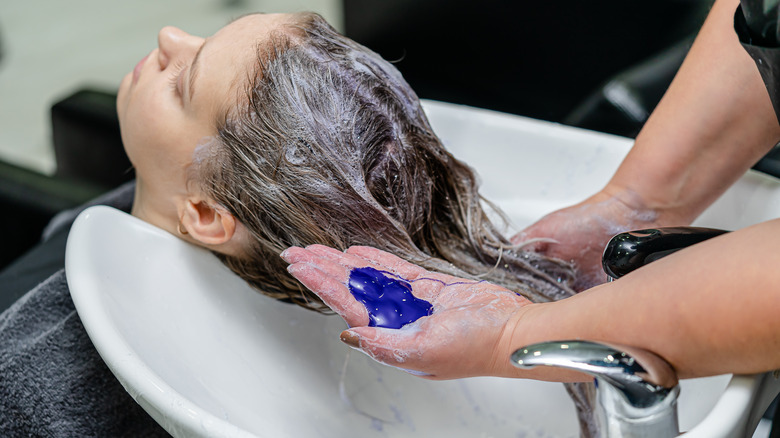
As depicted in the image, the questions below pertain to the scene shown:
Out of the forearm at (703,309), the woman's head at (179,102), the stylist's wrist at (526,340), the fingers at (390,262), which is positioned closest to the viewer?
the forearm at (703,309)


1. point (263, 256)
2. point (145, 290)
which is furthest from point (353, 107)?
point (145, 290)

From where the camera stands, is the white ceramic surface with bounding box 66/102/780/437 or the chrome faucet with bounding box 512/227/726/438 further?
the white ceramic surface with bounding box 66/102/780/437

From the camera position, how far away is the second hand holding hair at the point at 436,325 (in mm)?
667

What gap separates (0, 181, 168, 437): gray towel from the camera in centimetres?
82

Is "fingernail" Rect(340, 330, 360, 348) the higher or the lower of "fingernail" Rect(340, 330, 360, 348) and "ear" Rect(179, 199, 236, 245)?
the higher

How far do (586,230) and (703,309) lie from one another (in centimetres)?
44

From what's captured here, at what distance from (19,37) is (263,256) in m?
2.54

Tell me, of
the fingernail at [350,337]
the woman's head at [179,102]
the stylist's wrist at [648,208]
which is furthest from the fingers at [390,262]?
the stylist's wrist at [648,208]

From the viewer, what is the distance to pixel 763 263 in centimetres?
53

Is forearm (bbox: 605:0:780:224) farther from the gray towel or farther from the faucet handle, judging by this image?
the gray towel

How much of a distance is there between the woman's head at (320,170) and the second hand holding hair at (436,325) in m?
0.11

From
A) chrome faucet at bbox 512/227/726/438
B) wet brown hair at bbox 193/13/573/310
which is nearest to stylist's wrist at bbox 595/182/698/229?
wet brown hair at bbox 193/13/573/310

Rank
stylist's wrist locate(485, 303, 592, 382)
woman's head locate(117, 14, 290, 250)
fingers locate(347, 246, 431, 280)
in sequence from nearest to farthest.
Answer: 1. stylist's wrist locate(485, 303, 592, 382)
2. fingers locate(347, 246, 431, 280)
3. woman's head locate(117, 14, 290, 250)

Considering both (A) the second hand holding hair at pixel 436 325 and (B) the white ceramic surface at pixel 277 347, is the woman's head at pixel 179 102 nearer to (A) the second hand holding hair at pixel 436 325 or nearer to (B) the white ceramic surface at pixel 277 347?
(B) the white ceramic surface at pixel 277 347
